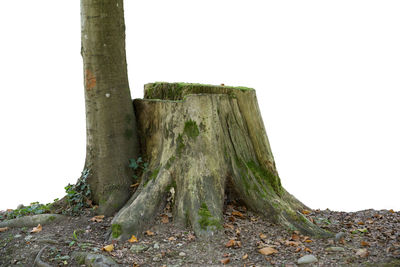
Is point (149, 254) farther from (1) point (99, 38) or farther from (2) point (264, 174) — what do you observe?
(1) point (99, 38)

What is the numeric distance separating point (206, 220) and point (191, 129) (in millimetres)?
1385

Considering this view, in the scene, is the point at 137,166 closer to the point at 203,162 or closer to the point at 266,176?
the point at 203,162

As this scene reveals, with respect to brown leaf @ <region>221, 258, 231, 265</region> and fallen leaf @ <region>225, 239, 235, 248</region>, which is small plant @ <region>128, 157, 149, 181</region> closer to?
fallen leaf @ <region>225, 239, 235, 248</region>

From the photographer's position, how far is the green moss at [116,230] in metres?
6.15

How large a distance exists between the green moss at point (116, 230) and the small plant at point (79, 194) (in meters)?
1.03

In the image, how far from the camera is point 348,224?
709cm

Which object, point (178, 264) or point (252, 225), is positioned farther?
point (252, 225)

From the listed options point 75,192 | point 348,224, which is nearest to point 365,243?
point 348,224

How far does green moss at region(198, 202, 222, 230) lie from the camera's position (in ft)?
20.1

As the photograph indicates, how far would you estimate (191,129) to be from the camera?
21.7ft

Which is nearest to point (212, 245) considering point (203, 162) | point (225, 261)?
point (225, 261)

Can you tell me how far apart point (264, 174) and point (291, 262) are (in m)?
1.88

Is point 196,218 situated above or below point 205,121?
below

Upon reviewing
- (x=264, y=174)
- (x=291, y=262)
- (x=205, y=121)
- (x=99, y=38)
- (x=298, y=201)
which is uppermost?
(x=99, y=38)
